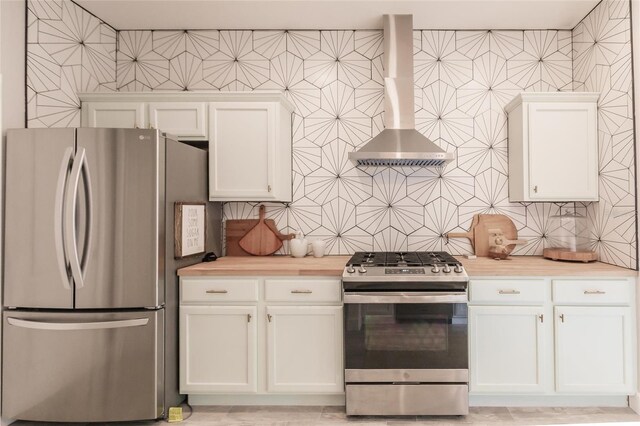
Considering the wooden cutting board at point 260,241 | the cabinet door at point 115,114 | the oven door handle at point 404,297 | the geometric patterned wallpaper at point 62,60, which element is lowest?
the oven door handle at point 404,297

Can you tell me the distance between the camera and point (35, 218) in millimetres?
2330

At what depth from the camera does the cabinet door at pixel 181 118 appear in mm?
3014

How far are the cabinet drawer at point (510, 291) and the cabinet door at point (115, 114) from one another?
2.51 metres

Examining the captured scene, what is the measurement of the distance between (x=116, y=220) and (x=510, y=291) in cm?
231

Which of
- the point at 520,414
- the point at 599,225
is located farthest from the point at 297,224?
the point at 599,225

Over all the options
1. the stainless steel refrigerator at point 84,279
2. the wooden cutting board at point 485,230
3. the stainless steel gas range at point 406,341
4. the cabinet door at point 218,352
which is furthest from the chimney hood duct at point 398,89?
the stainless steel refrigerator at point 84,279

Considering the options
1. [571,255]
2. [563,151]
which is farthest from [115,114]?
[571,255]

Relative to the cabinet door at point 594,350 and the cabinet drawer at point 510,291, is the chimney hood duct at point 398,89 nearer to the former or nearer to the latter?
the cabinet drawer at point 510,291

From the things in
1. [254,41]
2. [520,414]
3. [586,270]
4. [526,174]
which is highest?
Answer: [254,41]

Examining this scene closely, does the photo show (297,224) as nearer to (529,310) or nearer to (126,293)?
(126,293)

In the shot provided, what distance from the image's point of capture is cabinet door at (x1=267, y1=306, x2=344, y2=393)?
260cm

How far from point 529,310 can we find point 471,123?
1.51 metres

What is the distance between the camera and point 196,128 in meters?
3.01

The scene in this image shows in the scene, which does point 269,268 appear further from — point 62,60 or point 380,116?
point 62,60
